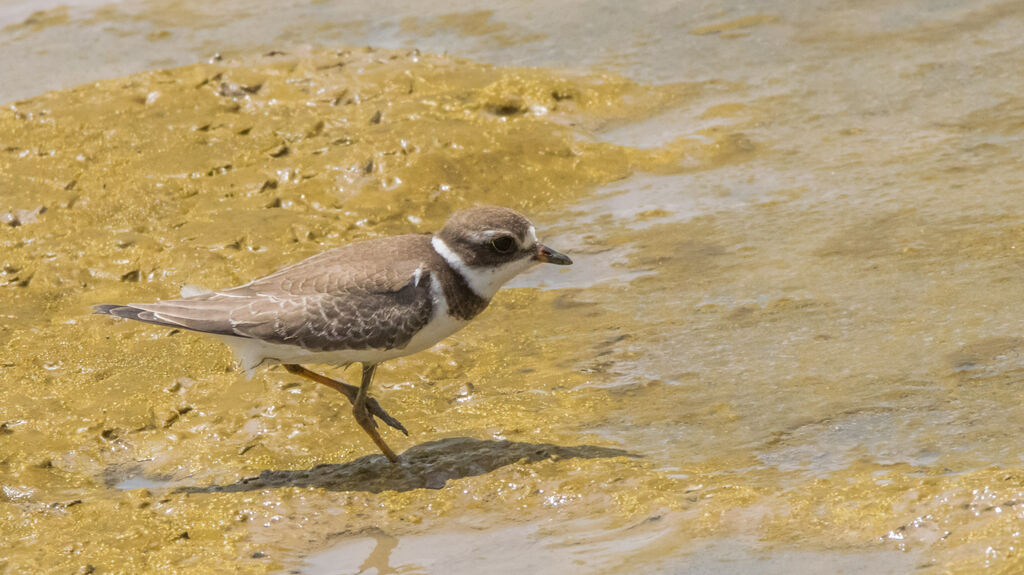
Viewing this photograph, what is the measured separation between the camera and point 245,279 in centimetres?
859

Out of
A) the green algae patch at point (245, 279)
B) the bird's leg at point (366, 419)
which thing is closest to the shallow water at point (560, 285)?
the green algae patch at point (245, 279)

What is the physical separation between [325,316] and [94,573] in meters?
1.75

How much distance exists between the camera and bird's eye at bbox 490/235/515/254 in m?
6.61

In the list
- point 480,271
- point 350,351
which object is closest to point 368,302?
point 350,351

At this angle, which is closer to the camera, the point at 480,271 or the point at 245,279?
the point at 480,271

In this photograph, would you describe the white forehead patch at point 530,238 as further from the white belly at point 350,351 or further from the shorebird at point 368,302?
the white belly at point 350,351

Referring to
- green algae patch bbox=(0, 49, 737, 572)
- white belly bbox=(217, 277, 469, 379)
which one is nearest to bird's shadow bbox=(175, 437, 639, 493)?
green algae patch bbox=(0, 49, 737, 572)

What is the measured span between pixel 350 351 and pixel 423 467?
743 millimetres

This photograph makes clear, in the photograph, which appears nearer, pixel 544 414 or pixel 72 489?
pixel 72 489

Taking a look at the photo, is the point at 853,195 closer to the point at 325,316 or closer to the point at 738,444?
the point at 738,444

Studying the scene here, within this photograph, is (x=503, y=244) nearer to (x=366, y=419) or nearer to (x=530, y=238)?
(x=530, y=238)

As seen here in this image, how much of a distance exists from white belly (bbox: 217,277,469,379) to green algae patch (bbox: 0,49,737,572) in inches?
21.4

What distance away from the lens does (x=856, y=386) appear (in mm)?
6566

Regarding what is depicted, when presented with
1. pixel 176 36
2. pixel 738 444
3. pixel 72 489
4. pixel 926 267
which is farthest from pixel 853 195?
pixel 176 36
